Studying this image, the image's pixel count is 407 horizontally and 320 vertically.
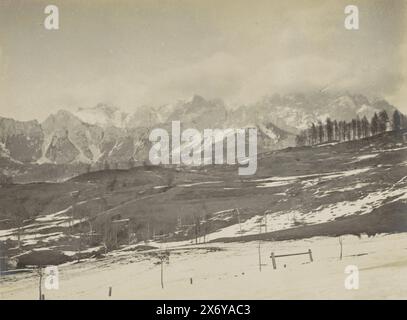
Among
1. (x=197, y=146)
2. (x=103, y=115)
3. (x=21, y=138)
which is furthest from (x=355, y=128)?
(x=21, y=138)

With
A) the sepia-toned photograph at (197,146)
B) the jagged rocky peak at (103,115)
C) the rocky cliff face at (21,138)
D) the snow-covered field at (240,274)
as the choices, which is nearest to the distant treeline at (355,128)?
A: the sepia-toned photograph at (197,146)

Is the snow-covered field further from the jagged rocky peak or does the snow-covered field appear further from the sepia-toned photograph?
the jagged rocky peak

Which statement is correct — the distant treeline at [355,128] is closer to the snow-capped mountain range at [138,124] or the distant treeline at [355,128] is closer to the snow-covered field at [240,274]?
the snow-capped mountain range at [138,124]

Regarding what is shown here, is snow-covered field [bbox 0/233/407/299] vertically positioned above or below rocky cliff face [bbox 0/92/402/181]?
below

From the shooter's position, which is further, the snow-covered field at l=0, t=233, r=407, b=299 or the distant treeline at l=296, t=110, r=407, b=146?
the distant treeline at l=296, t=110, r=407, b=146

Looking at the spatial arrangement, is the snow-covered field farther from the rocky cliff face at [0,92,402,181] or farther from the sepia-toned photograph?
the rocky cliff face at [0,92,402,181]

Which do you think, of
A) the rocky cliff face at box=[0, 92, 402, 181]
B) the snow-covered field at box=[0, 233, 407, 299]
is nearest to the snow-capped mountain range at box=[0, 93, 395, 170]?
the rocky cliff face at box=[0, 92, 402, 181]
